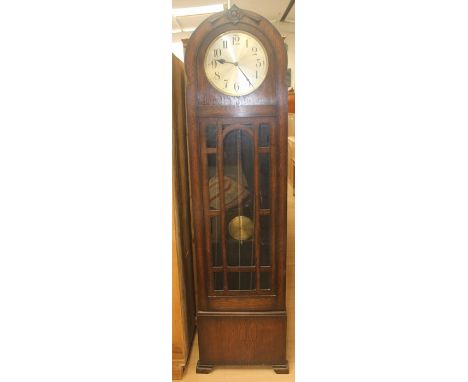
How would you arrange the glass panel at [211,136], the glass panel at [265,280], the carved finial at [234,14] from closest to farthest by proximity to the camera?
the carved finial at [234,14]
the glass panel at [211,136]
the glass panel at [265,280]

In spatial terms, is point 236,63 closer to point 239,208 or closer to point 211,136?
point 211,136

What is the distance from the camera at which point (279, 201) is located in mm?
1255

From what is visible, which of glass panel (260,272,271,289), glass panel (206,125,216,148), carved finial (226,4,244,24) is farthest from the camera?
glass panel (260,272,271,289)

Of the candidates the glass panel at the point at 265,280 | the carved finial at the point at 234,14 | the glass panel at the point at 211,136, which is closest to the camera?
the carved finial at the point at 234,14

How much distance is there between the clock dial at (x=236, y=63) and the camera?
45.3 inches

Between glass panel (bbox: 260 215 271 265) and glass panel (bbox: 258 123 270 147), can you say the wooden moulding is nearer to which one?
glass panel (bbox: 260 215 271 265)

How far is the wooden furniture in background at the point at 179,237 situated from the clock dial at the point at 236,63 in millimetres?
175

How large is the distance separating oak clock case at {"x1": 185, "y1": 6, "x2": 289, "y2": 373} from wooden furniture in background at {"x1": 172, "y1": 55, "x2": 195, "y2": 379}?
0.08 meters

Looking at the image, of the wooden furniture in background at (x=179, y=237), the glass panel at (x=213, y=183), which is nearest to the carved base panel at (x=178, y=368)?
the wooden furniture in background at (x=179, y=237)

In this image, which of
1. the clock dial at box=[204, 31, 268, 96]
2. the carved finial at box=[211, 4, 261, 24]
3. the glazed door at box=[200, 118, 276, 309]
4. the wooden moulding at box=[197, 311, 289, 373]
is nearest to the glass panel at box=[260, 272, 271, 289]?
the glazed door at box=[200, 118, 276, 309]

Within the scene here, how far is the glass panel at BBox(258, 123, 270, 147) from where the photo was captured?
121 cm

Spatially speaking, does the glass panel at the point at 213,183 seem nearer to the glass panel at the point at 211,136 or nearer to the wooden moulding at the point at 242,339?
the glass panel at the point at 211,136
